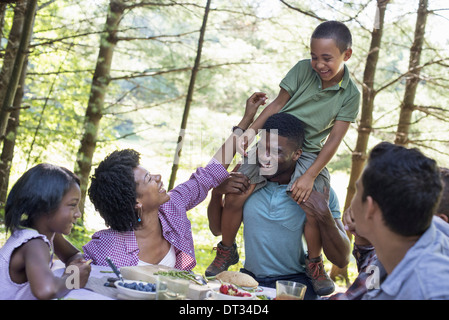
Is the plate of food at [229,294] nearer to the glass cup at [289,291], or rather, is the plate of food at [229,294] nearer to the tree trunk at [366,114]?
the glass cup at [289,291]

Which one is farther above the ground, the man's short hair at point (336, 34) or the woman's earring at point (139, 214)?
the man's short hair at point (336, 34)

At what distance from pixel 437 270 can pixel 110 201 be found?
1.57 meters

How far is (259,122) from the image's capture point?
3.26 m

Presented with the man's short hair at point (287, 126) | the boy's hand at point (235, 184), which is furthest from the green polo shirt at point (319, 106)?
the boy's hand at point (235, 184)

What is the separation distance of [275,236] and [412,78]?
4.14 metres

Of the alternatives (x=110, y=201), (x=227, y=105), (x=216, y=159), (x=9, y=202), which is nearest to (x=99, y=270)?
(x=110, y=201)

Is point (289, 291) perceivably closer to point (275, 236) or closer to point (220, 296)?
point (220, 296)

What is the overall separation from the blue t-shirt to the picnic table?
2.33 feet

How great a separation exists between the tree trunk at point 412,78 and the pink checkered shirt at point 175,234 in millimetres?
3871

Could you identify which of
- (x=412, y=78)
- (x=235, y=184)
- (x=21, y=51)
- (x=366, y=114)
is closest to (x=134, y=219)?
(x=235, y=184)

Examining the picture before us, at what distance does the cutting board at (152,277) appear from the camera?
1.92 meters

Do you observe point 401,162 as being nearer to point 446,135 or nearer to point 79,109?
point 446,135
